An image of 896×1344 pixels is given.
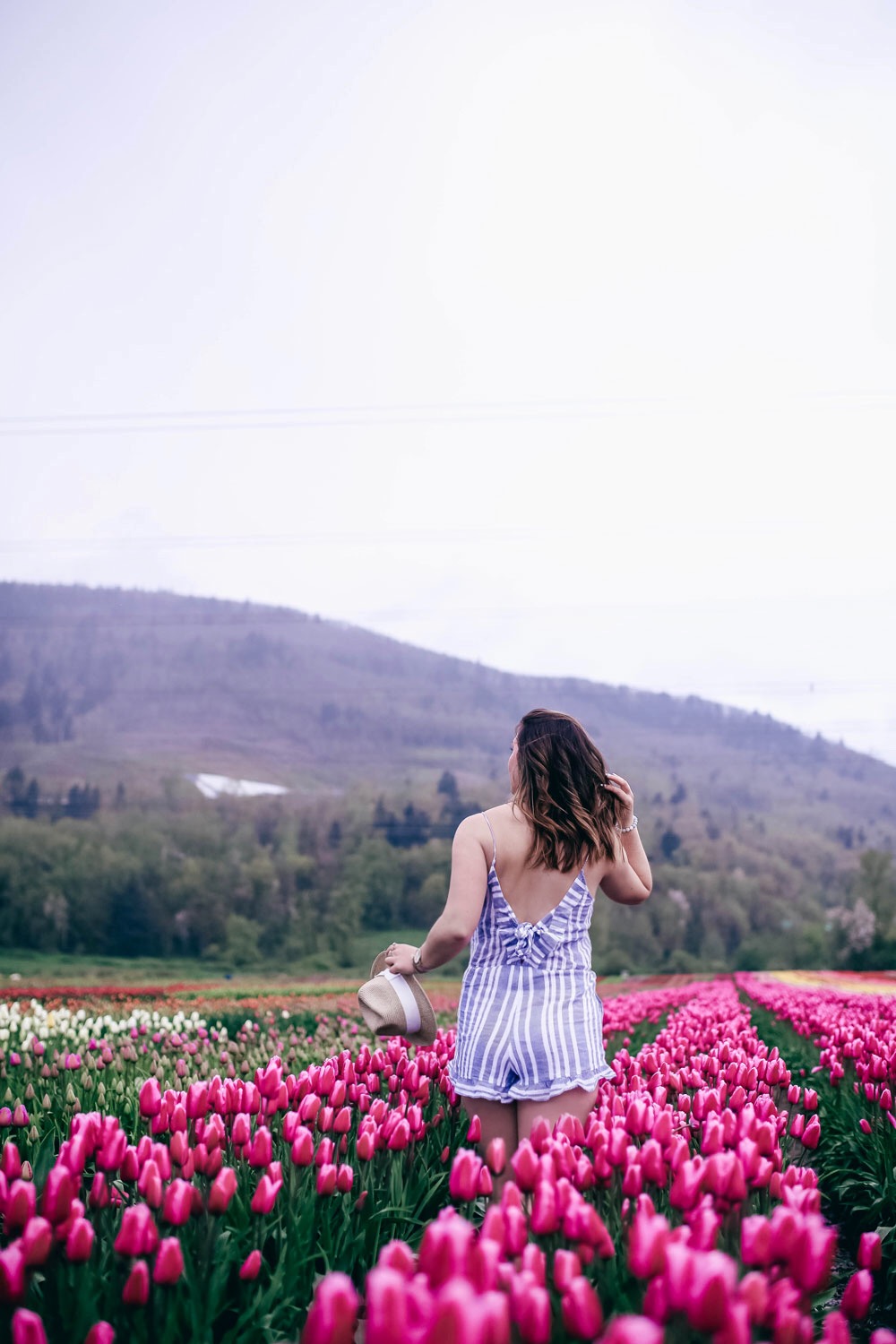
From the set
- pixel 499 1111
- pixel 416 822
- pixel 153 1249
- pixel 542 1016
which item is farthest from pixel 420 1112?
pixel 416 822

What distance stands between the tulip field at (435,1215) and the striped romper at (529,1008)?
0.76ft

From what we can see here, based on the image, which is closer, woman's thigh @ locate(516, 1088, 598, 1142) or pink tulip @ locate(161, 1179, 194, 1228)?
pink tulip @ locate(161, 1179, 194, 1228)

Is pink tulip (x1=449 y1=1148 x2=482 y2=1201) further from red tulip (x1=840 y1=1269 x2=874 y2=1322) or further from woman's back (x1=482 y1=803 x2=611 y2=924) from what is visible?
woman's back (x1=482 y1=803 x2=611 y2=924)

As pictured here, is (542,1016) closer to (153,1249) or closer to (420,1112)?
(420,1112)

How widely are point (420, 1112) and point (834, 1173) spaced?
220 centimetres

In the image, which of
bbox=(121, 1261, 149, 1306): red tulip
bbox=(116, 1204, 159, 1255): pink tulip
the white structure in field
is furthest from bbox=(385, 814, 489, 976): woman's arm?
the white structure in field

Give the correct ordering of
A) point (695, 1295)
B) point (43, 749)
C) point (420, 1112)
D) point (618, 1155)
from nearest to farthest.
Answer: point (695, 1295)
point (618, 1155)
point (420, 1112)
point (43, 749)

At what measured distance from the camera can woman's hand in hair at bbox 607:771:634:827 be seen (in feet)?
11.9

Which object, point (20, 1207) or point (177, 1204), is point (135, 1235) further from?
point (20, 1207)

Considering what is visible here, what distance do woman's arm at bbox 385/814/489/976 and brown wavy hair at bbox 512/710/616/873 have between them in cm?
22

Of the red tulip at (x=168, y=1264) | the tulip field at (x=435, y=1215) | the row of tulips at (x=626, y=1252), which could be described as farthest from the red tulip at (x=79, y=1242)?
the row of tulips at (x=626, y=1252)

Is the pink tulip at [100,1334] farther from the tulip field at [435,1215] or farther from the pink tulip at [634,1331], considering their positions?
the pink tulip at [634,1331]

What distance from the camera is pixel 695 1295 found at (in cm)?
166

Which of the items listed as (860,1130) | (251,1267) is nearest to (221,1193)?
(251,1267)
